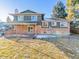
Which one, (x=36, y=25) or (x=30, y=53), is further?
(x=36, y=25)

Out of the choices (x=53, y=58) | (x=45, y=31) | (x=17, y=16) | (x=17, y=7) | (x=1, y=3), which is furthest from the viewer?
(x=17, y=7)

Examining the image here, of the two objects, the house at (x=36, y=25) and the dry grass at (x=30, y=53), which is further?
the house at (x=36, y=25)

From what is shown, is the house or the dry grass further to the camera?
the house

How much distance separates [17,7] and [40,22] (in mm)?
9626

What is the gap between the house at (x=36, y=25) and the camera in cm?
3147

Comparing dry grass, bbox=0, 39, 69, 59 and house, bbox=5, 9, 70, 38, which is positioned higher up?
house, bbox=5, 9, 70, 38

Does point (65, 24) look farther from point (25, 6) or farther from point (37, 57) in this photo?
point (37, 57)

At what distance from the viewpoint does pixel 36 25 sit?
32.8 m

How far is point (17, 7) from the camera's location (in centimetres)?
3978

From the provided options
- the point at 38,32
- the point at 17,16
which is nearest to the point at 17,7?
the point at 17,16

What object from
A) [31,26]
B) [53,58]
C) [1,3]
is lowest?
[53,58]

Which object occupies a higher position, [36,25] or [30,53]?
[36,25]

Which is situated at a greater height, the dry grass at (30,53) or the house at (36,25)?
the house at (36,25)

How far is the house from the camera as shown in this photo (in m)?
31.5
